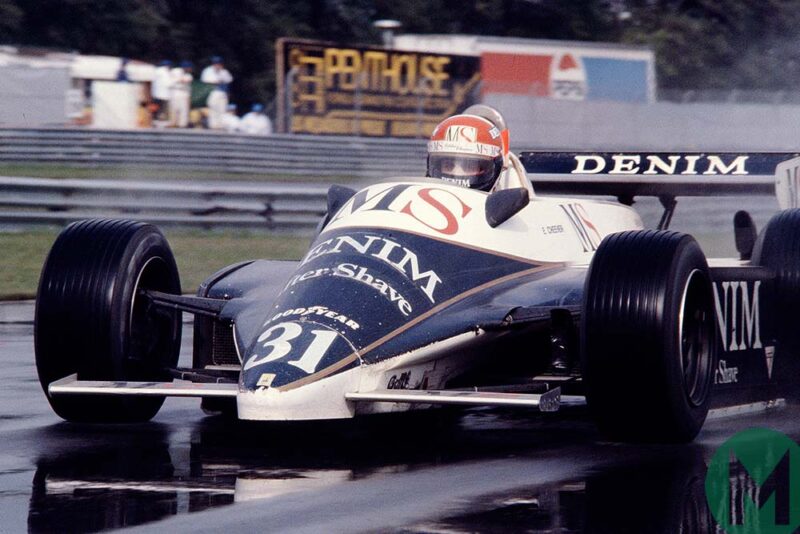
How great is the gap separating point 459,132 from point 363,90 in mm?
22752

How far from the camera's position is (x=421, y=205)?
24.5 ft

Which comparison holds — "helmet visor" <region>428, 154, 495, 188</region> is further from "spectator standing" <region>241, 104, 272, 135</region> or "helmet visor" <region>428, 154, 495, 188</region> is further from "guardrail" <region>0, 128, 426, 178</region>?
"spectator standing" <region>241, 104, 272, 135</region>

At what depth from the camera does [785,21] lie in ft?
168

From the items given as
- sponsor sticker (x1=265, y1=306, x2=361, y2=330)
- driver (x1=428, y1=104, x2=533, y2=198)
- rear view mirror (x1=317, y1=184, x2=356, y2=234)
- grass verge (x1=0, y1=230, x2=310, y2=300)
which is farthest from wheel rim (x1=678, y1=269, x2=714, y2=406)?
grass verge (x1=0, y1=230, x2=310, y2=300)

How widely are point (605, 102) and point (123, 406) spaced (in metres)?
25.7

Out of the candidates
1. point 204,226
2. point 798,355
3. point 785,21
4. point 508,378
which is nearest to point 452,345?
point 508,378

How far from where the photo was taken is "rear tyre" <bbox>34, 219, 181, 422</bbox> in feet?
23.5

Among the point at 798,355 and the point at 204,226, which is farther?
the point at 204,226

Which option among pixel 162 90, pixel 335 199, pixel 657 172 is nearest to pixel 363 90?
pixel 162 90

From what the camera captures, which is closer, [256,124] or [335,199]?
[335,199]

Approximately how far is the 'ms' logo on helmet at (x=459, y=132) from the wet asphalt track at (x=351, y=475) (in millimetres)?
1431

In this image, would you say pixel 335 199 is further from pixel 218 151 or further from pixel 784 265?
pixel 218 151

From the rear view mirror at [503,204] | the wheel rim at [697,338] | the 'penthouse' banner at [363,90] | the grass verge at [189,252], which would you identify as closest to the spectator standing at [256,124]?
the 'penthouse' banner at [363,90]

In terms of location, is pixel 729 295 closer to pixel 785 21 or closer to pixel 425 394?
pixel 425 394
